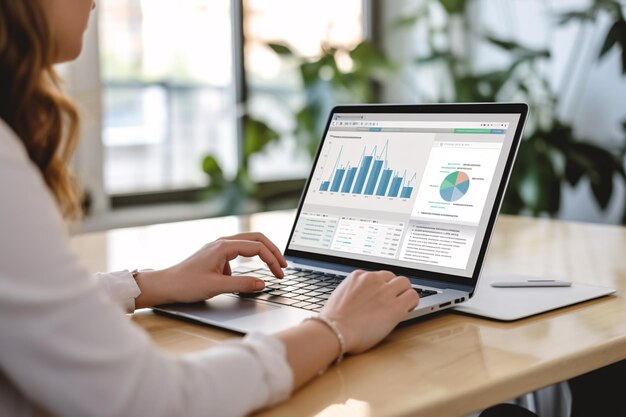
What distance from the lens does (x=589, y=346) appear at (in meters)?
0.87

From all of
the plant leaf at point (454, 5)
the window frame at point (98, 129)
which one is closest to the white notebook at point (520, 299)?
the window frame at point (98, 129)

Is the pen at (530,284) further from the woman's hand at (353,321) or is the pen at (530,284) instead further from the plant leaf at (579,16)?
the plant leaf at (579,16)

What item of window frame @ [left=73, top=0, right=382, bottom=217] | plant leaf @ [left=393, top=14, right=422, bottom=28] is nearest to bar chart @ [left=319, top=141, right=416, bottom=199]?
window frame @ [left=73, top=0, right=382, bottom=217]

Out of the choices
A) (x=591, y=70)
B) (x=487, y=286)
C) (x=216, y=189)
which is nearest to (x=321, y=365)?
(x=487, y=286)

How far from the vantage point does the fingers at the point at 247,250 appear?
1.09 metres

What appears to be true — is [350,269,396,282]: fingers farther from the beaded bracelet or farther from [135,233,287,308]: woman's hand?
[135,233,287,308]: woman's hand

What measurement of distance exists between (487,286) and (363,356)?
374 mm

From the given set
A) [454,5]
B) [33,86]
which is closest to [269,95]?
[454,5]

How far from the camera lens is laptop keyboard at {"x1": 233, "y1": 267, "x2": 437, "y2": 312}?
102cm

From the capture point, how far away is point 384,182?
3.84 ft

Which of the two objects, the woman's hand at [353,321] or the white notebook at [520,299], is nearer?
the woman's hand at [353,321]

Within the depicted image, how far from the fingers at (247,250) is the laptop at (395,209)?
0.03 metres

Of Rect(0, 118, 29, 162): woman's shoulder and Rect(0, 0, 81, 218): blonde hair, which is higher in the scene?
Rect(0, 0, 81, 218): blonde hair

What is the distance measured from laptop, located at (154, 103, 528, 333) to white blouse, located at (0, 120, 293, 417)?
0.27 metres
